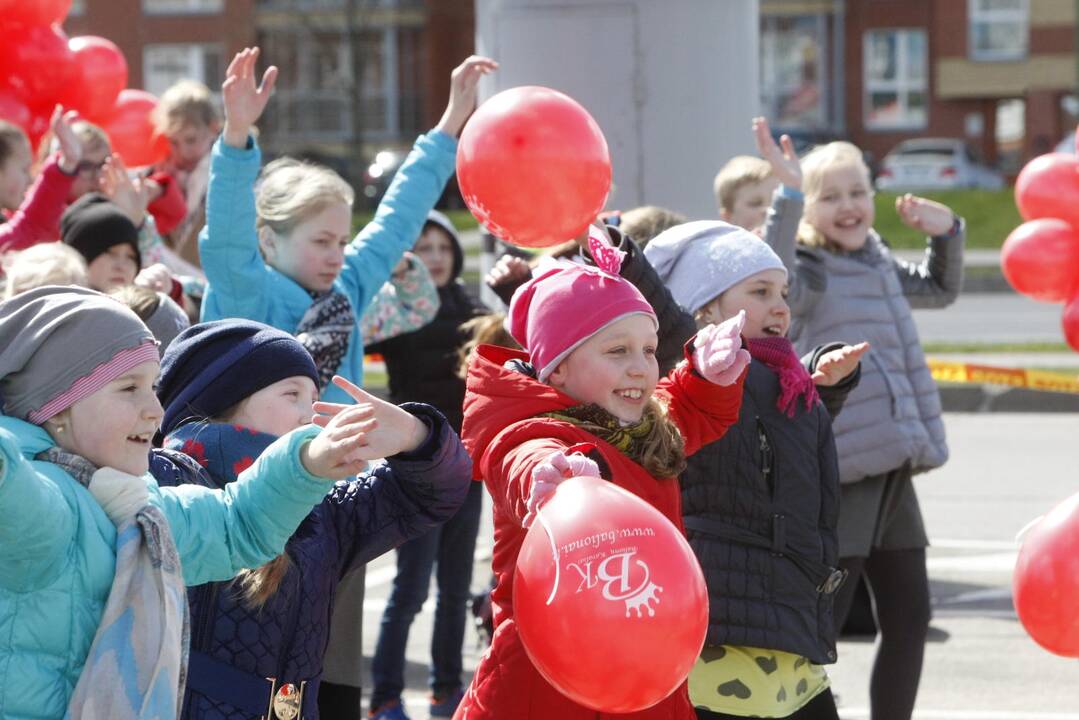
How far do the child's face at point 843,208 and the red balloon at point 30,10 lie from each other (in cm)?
430

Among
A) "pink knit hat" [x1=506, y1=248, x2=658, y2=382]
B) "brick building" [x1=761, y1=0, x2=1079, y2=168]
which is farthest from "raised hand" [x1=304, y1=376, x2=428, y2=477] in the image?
"brick building" [x1=761, y1=0, x2=1079, y2=168]

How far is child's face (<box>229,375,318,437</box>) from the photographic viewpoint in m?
3.71

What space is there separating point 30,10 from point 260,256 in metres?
4.17

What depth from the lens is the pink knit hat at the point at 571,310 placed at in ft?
12.3

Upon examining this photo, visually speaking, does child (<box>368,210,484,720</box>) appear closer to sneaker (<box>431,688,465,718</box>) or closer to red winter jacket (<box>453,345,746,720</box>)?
sneaker (<box>431,688,465,718</box>)

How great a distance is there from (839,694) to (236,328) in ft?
11.1

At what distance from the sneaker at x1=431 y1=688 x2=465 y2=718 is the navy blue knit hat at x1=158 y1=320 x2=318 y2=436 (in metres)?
2.76

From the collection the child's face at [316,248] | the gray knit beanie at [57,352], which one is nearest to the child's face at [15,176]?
the child's face at [316,248]

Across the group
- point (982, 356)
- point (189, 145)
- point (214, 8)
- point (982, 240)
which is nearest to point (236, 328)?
point (189, 145)

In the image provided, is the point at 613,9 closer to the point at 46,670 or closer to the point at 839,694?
the point at 839,694

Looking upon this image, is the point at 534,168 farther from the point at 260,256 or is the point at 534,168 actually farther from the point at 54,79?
the point at 54,79

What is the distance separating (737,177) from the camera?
632cm

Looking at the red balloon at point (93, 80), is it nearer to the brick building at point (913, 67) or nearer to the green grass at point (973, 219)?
the green grass at point (973, 219)

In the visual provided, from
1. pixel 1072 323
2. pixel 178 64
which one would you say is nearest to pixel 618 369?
pixel 1072 323
